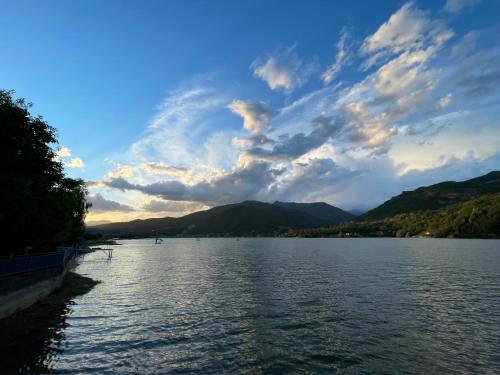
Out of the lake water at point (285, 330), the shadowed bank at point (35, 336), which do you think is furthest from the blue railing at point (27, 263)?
the lake water at point (285, 330)

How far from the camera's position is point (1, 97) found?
45.0 m

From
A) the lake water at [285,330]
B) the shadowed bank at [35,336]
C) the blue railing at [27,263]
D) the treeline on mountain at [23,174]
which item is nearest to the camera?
the shadowed bank at [35,336]

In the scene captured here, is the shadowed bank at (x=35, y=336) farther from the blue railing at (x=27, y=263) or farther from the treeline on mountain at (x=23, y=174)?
the treeline on mountain at (x=23, y=174)

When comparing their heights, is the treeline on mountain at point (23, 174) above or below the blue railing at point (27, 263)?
above

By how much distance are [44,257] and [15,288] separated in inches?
445

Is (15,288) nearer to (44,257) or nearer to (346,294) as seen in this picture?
(44,257)

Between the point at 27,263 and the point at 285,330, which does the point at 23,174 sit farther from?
the point at 285,330

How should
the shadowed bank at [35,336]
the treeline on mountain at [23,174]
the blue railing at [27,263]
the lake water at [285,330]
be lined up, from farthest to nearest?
1. the treeline on mountain at [23,174]
2. the blue railing at [27,263]
3. the lake water at [285,330]
4. the shadowed bank at [35,336]

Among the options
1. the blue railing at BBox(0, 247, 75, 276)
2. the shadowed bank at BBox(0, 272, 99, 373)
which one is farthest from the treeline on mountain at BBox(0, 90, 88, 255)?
the shadowed bank at BBox(0, 272, 99, 373)

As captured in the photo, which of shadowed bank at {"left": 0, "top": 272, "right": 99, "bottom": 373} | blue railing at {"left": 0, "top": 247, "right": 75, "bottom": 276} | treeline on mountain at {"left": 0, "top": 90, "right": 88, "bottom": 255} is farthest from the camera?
treeline on mountain at {"left": 0, "top": 90, "right": 88, "bottom": 255}

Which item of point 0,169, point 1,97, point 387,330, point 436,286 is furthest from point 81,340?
point 436,286

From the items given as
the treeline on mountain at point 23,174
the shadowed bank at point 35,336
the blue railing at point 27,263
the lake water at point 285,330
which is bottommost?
the lake water at point 285,330

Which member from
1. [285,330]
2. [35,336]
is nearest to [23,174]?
[35,336]

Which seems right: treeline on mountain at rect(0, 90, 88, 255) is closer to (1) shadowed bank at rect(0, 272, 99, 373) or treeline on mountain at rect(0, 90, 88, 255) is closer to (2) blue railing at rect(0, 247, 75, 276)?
(2) blue railing at rect(0, 247, 75, 276)
